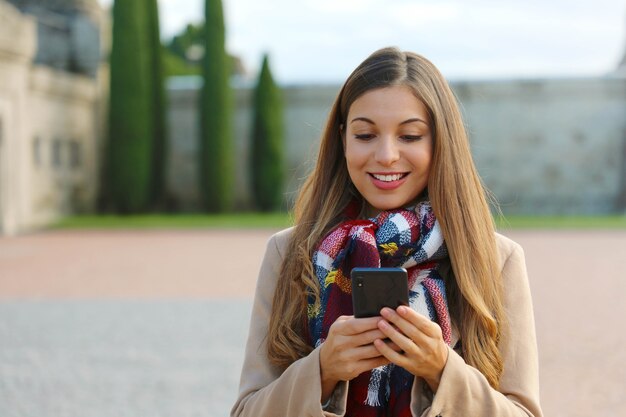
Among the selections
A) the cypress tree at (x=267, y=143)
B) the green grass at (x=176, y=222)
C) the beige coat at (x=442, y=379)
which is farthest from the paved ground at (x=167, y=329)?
the cypress tree at (x=267, y=143)

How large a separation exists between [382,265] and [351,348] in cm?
27

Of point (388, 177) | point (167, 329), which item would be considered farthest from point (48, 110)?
point (388, 177)

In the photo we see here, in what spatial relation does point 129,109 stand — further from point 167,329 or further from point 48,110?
point 167,329

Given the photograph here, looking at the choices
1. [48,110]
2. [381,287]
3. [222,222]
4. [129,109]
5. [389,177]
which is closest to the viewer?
[381,287]

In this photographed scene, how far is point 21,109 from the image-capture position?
1775 centimetres

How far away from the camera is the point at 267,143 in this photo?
21.3m

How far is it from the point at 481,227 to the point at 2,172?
16628 mm

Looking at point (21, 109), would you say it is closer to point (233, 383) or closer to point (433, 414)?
point (233, 383)

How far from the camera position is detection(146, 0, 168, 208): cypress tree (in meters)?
20.8

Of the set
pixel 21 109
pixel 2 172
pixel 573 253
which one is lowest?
pixel 573 253

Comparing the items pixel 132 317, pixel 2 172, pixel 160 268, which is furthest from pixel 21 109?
pixel 132 317

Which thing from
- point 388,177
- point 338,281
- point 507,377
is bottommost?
point 507,377

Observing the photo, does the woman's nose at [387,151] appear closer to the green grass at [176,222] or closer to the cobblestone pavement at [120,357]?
the cobblestone pavement at [120,357]

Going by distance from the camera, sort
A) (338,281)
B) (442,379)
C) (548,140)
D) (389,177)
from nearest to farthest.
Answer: (442,379), (338,281), (389,177), (548,140)
